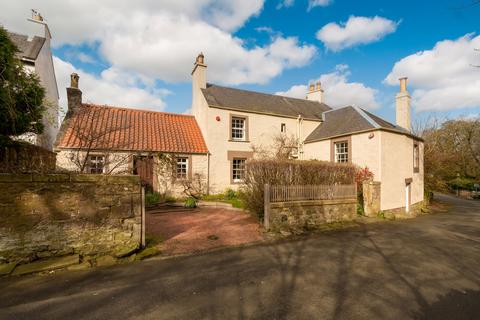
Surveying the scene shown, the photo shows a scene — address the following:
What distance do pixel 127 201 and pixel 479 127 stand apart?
43.6 m

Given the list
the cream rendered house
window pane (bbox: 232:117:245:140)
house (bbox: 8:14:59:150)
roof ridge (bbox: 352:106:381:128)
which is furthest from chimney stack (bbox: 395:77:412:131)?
house (bbox: 8:14:59:150)

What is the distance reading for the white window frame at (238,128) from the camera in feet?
55.5

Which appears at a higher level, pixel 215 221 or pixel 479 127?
pixel 479 127

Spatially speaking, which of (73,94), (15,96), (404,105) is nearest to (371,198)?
(404,105)

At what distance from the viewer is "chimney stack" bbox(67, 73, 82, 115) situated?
1477cm

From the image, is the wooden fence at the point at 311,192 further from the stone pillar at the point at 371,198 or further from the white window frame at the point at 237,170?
the white window frame at the point at 237,170

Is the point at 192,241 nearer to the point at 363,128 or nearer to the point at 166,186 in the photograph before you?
the point at 166,186

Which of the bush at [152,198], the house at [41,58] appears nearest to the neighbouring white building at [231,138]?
the bush at [152,198]

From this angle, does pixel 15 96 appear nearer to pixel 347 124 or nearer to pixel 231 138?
pixel 231 138

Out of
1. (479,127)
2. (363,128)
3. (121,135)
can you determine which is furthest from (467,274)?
(479,127)

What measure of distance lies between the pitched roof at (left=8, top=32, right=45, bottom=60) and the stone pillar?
19870 millimetres

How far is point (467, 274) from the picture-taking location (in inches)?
200

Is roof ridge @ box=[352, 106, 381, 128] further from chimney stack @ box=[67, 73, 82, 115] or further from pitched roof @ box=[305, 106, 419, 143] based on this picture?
chimney stack @ box=[67, 73, 82, 115]

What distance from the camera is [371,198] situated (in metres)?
12.0
